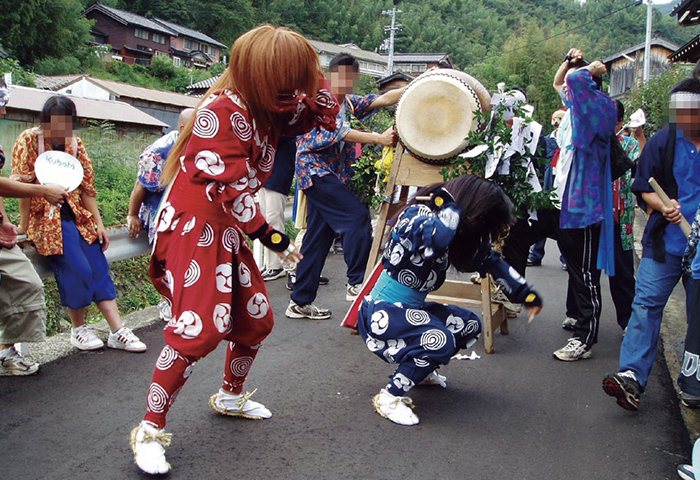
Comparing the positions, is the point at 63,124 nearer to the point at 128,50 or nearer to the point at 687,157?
the point at 687,157

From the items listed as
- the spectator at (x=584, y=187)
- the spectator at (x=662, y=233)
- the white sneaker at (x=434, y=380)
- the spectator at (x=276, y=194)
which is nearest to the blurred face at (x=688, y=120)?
the spectator at (x=662, y=233)

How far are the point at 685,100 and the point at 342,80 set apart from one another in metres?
2.76

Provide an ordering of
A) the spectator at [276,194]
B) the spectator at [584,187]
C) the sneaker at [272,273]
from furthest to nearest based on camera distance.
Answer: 1. the sneaker at [272,273]
2. the spectator at [276,194]
3. the spectator at [584,187]

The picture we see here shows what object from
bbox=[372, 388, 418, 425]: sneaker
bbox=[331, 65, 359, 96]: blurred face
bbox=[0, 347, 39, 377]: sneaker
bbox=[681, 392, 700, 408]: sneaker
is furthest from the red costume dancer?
bbox=[681, 392, 700, 408]: sneaker

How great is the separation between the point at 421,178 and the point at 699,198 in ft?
6.80

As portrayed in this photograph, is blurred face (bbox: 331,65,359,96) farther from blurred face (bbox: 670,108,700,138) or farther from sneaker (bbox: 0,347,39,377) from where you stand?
Result: sneaker (bbox: 0,347,39,377)

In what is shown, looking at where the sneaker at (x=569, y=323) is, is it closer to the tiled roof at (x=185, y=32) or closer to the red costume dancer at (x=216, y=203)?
the red costume dancer at (x=216, y=203)

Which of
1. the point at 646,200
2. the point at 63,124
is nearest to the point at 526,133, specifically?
the point at 646,200

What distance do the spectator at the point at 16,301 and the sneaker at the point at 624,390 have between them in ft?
11.2

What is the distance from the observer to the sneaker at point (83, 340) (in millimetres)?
4699

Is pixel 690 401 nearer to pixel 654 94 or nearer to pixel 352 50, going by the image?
pixel 654 94

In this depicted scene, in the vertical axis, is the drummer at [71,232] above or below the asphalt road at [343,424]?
above

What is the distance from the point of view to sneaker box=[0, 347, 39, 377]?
13.6ft

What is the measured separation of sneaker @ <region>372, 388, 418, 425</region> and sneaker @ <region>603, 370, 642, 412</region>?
1.17m
